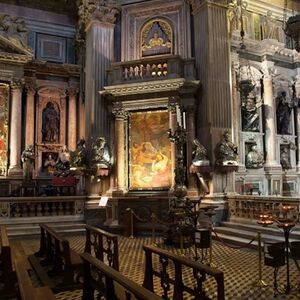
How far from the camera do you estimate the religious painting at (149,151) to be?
37.3 ft

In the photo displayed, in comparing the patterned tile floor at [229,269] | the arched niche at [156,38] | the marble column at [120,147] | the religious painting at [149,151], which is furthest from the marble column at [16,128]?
the patterned tile floor at [229,269]

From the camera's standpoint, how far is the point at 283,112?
571 inches

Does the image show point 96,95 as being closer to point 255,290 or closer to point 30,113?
point 30,113

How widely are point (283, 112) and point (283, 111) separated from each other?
0.13ft

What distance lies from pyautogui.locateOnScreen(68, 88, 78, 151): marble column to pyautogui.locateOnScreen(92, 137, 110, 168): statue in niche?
15.2 feet

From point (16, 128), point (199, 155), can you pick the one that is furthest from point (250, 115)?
point (16, 128)

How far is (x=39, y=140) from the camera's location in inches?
608

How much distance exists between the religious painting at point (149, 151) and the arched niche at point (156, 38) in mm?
2591

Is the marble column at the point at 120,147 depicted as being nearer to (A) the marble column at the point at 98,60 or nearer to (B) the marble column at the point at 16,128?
(A) the marble column at the point at 98,60

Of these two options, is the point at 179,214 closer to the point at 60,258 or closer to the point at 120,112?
the point at 60,258

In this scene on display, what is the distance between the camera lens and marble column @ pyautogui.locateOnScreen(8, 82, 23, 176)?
14516 millimetres

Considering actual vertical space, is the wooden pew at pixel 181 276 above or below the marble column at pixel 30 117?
below

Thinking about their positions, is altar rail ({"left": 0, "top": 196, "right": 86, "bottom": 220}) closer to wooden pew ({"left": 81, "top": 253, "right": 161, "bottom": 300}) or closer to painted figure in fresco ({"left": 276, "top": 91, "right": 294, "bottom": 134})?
wooden pew ({"left": 81, "top": 253, "right": 161, "bottom": 300})

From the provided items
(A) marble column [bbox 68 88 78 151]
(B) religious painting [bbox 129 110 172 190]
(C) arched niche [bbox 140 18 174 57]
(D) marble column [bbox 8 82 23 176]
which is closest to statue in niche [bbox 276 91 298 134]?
(C) arched niche [bbox 140 18 174 57]
